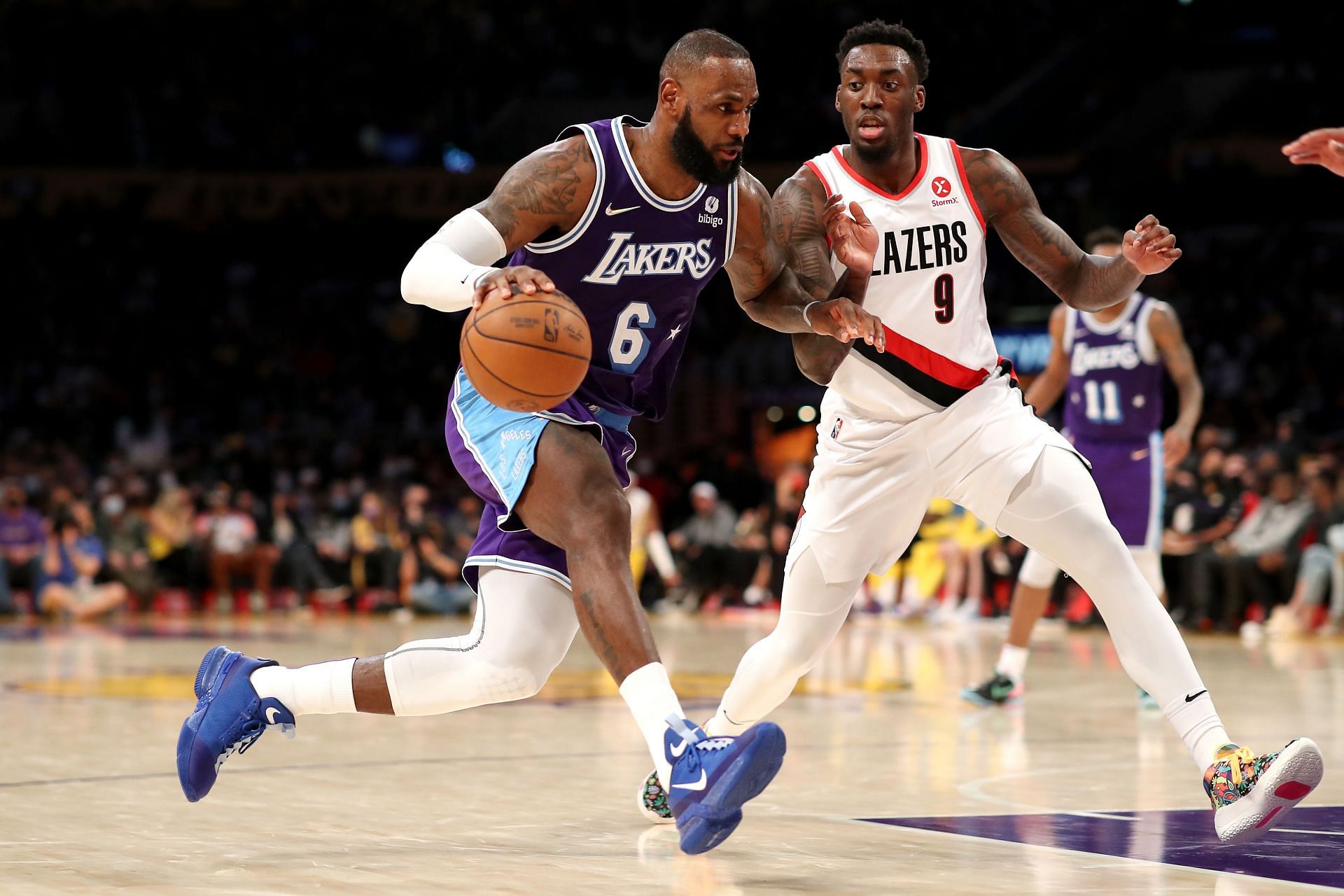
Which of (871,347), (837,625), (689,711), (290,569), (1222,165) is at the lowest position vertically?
(290,569)

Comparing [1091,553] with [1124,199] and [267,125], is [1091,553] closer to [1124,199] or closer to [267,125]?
[1124,199]

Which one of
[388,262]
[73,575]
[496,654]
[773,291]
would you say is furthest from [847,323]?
[388,262]

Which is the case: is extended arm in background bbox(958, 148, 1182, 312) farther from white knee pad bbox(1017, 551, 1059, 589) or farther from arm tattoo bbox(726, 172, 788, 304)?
white knee pad bbox(1017, 551, 1059, 589)

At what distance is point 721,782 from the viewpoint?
152 inches

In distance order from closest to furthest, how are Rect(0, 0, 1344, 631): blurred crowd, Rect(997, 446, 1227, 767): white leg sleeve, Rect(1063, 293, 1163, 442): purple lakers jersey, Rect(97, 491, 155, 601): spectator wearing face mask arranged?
1. Rect(997, 446, 1227, 767): white leg sleeve
2. Rect(1063, 293, 1163, 442): purple lakers jersey
3. Rect(97, 491, 155, 601): spectator wearing face mask
4. Rect(0, 0, 1344, 631): blurred crowd

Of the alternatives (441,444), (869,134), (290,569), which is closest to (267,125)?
(441,444)

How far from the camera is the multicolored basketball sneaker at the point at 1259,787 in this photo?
4.37 m

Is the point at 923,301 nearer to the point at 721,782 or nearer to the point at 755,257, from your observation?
the point at 755,257

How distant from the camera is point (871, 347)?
17.8ft

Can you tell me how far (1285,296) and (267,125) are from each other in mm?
16945

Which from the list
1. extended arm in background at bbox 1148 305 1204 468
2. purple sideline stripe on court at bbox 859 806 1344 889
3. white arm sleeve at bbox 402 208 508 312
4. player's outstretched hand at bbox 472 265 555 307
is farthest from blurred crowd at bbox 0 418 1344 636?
player's outstretched hand at bbox 472 265 555 307

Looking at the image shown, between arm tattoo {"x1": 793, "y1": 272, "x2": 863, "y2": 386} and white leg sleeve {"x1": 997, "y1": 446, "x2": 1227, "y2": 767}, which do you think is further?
arm tattoo {"x1": 793, "y1": 272, "x2": 863, "y2": 386}

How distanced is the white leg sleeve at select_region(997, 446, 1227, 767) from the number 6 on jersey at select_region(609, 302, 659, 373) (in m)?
1.33

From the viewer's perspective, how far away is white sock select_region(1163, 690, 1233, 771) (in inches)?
188
